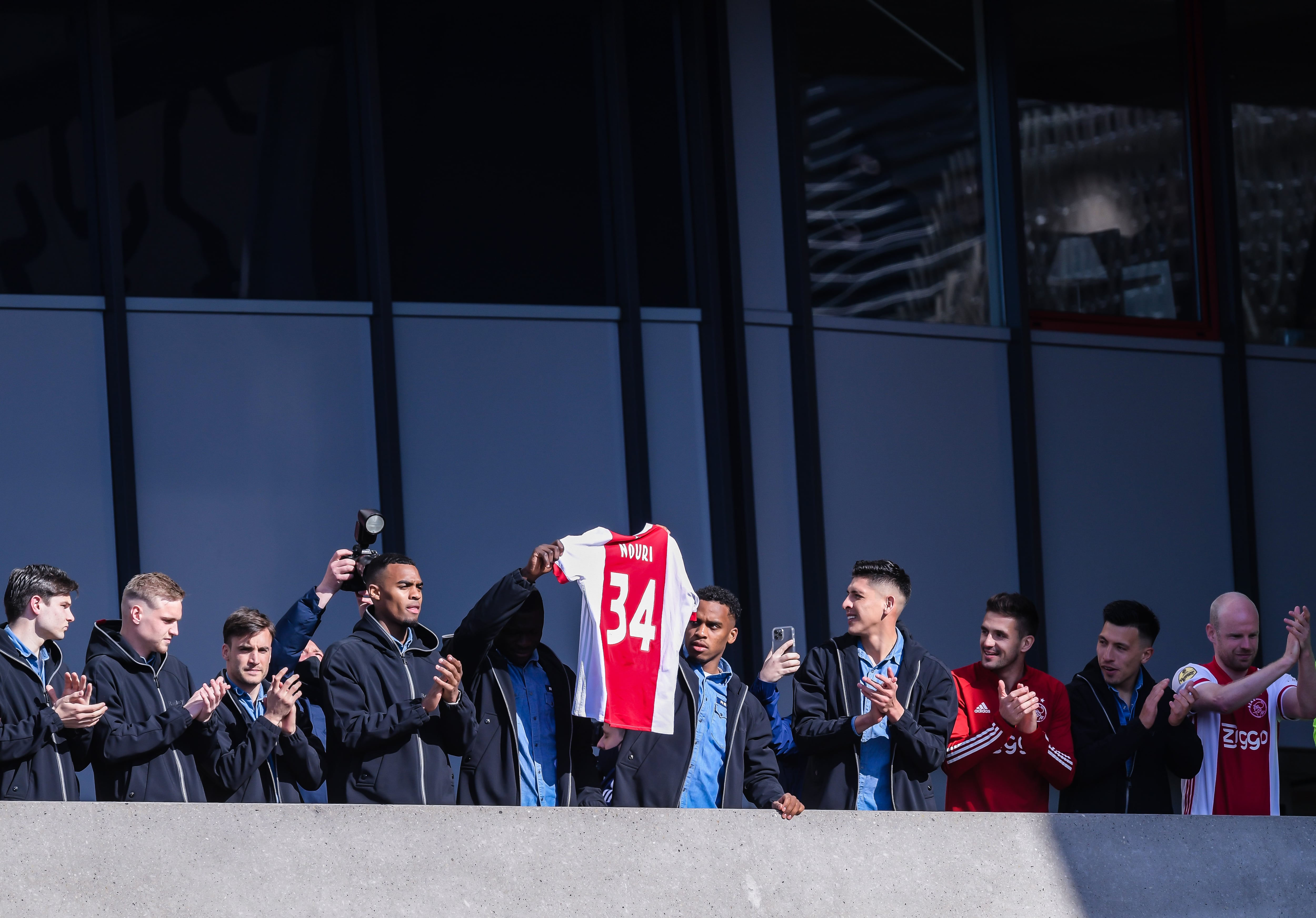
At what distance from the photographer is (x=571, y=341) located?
9602mm

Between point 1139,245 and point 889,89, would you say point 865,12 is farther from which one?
point 1139,245

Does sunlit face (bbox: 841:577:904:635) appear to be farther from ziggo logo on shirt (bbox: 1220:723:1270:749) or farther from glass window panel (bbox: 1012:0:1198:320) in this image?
glass window panel (bbox: 1012:0:1198:320)

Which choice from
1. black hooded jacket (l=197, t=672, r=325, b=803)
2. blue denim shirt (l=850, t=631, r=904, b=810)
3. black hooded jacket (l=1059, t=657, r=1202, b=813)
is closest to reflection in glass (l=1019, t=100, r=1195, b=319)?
black hooded jacket (l=1059, t=657, r=1202, b=813)

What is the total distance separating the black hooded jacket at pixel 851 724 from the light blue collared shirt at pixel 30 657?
285 centimetres

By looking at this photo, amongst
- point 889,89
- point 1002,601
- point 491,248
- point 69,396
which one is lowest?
point 1002,601

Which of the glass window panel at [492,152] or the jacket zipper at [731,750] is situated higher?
the glass window panel at [492,152]

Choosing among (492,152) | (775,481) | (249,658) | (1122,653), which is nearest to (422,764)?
(249,658)

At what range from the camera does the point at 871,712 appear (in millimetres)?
6316

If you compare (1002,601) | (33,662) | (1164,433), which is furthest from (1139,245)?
(33,662)

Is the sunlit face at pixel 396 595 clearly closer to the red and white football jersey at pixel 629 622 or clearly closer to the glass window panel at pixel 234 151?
the red and white football jersey at pixel 629 622

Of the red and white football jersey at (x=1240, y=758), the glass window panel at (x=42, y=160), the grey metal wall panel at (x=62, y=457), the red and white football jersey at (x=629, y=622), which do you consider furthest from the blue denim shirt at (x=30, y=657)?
the red and white football jersey at (x=1240, y=758)

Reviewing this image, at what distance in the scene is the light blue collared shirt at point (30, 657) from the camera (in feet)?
19.3

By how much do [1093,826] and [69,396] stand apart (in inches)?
214

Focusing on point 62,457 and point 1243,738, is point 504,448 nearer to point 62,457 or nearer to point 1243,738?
point 62,457
